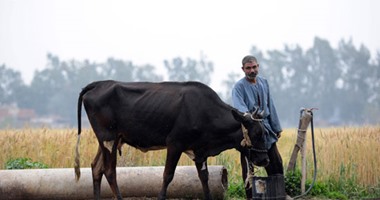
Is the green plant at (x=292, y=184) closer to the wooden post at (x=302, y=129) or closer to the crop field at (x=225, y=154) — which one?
the wooden post at (x=302, y=129)

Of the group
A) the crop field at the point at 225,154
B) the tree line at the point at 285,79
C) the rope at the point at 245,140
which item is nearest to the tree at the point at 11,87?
the tree line at the point at 285,79

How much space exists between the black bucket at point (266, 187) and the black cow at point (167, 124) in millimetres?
290

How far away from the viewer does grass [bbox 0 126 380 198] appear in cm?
1295

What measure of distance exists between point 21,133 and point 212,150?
301 inches

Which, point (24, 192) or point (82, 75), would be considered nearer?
point (24, 192)

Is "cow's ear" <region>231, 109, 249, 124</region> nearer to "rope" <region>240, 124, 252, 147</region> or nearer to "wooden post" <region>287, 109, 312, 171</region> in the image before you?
"rope" <region>240, 124, 252, 147</region>

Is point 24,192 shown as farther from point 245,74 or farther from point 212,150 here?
point 245,74

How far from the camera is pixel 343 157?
1364 centimetres

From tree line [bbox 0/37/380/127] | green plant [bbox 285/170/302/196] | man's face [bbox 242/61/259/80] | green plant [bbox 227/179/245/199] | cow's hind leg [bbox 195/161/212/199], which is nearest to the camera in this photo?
man's face [bbox 242/61/259/80]

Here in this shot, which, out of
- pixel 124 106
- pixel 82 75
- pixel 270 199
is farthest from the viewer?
pixel 82 75

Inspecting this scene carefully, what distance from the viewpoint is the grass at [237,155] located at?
13.0 meters

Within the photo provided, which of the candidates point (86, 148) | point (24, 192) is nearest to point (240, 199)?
point (24, 192)

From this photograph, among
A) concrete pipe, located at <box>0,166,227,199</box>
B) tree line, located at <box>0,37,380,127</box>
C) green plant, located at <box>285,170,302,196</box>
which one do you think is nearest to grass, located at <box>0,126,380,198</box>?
green plant, located at <box>285,170,302,196</box>

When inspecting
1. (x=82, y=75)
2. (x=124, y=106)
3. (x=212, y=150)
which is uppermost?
(x=82, y=75)
